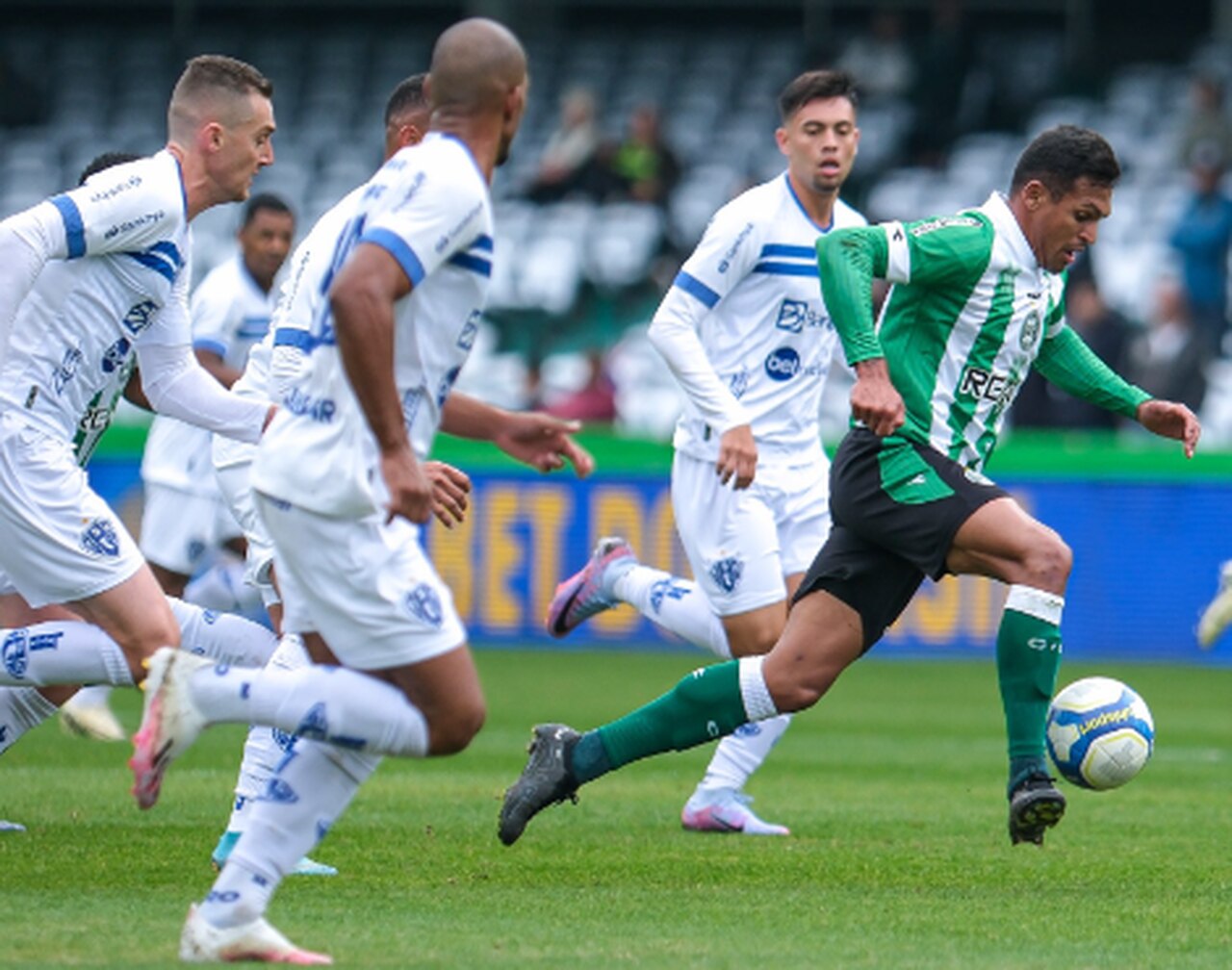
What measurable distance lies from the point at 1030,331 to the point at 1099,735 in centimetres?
139

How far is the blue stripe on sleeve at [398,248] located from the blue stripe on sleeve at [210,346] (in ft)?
19.3

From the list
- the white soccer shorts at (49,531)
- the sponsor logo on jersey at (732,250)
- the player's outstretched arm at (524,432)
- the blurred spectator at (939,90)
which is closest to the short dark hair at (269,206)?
the sponsor logo on jersey at (732,250)

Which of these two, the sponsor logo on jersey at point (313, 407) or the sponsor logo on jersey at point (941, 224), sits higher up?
the sponsor logo on jersey at point (941, 224)

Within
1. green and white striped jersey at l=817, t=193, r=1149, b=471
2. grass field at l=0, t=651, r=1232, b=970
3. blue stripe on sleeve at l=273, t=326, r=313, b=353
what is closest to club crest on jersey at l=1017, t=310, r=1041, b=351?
green and white striped jersey at l=817, t=193, r=1149, b=471

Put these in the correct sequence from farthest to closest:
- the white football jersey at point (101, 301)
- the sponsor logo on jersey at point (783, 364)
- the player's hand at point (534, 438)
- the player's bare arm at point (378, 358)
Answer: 1. the sponsor logo on jersey at point (783, 364)
2. the white football jersey at point (101, 301)
3. the player's hand at point (534, 438)
4. the player's bare arm at point (378, 358)

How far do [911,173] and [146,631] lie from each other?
16937 mm

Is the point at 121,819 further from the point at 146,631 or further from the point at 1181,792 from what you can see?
the point at 1181,792

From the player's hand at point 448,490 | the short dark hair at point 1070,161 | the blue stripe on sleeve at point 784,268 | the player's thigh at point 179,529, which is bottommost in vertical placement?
the player's thigh at point 179,529

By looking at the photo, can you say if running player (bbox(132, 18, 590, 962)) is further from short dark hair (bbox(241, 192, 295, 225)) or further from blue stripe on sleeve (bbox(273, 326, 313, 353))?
short dark hair (bbox(241, 192, 295, 225))

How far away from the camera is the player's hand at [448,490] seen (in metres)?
6.22

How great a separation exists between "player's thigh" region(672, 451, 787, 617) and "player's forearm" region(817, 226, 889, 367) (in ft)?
6.17

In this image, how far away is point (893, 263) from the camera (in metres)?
7.68

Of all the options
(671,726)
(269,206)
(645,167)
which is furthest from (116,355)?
(645,167)

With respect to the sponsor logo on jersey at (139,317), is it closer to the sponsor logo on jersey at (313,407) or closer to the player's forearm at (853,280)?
the sponsor logo on jersey at (313,407)
